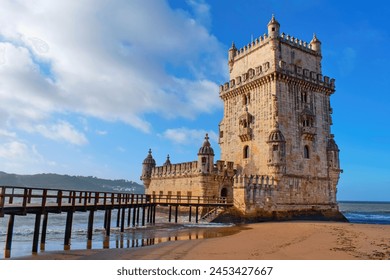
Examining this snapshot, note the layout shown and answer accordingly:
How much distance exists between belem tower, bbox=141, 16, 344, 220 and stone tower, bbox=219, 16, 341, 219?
0.30 ft

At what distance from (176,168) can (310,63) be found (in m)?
20.0

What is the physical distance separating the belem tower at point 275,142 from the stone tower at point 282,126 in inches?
3.6

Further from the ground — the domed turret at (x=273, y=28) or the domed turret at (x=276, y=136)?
the domed turret at (x=273, y=28)

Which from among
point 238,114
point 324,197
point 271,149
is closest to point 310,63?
point 238,114

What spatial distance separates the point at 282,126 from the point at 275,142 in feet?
7.67

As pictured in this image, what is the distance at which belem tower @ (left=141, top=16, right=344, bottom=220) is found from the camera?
30266 mm

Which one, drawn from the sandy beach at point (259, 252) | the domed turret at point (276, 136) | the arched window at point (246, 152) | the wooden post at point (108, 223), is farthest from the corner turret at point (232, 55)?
the sandy beach at point (259, 252)

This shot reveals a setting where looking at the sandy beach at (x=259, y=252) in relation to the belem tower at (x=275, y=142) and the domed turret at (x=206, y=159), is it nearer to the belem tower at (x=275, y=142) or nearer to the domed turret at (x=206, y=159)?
the belem tower at (x=275, y=142)

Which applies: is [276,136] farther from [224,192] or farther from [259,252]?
[259,252]

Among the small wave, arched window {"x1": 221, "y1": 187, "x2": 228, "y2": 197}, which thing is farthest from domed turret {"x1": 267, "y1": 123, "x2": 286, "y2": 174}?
the small wave

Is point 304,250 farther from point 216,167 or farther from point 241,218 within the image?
point 216,167

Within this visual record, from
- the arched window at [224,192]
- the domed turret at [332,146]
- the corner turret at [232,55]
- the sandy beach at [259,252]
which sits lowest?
the sandy beach at [259,252]

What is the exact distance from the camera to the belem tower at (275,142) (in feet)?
99.3

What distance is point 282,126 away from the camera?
3188 centimetres
